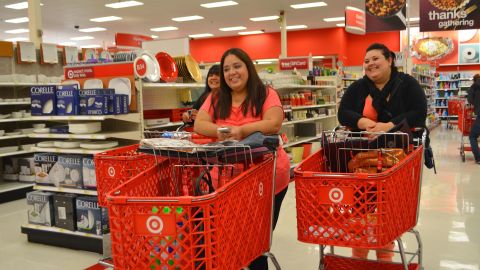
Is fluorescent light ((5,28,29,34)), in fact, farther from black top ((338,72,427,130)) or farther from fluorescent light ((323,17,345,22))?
black top ((338,72,427,130))

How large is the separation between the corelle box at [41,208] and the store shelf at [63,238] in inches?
2.3

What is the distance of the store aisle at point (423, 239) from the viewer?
3.72 m

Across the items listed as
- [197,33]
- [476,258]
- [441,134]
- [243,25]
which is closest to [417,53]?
[441,134]

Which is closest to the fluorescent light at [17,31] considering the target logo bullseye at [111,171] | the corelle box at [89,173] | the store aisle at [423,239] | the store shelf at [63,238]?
the store aisle at [423,239]

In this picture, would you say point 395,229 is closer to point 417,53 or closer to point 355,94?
point 355,94

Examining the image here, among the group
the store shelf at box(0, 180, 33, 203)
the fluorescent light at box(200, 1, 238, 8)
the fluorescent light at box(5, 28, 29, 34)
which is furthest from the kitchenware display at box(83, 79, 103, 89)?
the fluorescent light at box(5, 28, 29, 34)

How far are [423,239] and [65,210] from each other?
3.36 m

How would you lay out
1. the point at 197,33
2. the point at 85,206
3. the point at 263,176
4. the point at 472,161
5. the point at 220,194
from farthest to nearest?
the point at 197,33, the point at 472,161, the point at 85,206, the point at 263,176, the point at 220,194

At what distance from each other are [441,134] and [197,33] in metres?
10.9

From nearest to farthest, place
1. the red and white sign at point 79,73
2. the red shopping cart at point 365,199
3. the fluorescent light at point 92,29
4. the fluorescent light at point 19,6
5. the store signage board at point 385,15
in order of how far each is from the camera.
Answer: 1. the red shopping cart at point 365,199
2. the red and white sign at point 79,73
3. the store signage board at point 385,15
4. the fluorescent light at point 19,6
5. the fluorescent light at point 92,29

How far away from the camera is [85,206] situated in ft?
13.5

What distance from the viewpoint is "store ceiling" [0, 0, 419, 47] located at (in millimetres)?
13594

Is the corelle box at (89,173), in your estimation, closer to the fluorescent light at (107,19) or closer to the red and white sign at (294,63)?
the red and white sign at (294,63)

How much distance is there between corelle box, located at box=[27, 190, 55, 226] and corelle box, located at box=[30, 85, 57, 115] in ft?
2.63
